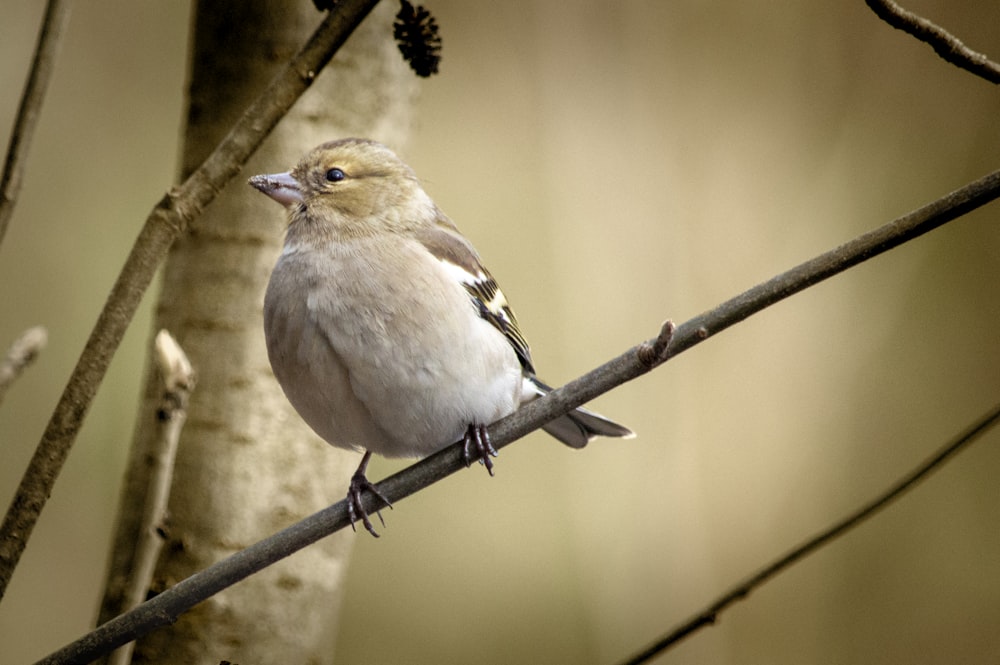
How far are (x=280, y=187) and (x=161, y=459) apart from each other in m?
0.94

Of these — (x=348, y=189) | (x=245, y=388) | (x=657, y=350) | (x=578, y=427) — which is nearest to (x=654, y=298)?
(x=578, y=427)

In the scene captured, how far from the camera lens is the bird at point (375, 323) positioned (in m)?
2.00

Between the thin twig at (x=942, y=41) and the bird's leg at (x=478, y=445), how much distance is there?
98 cm

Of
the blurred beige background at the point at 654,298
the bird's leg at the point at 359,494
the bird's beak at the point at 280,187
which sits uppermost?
the blurred beige background at the point at 654,298

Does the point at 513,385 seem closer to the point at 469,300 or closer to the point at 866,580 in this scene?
the point at 469,300

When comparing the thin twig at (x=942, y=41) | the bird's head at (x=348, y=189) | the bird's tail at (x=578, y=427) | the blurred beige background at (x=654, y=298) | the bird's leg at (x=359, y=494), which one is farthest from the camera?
the blurred beige background at (x=654, y=298)

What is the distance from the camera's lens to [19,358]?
1.53 meters

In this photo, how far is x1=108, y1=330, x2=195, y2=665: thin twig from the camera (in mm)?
1437

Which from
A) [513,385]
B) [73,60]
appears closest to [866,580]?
[513,385]

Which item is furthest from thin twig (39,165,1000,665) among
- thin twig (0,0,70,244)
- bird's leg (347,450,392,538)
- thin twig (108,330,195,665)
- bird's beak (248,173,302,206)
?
bird's beak (248,173,302,206)

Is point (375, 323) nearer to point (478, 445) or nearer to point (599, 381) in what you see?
point (478, 445)

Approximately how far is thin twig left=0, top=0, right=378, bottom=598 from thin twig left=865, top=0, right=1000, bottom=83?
79 centimetres

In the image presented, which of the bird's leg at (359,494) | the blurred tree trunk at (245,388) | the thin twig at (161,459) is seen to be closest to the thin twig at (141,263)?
the thin twig at (161,459)

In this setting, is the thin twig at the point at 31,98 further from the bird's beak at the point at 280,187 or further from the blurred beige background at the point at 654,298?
the blurred beige background at the point at 654,298
